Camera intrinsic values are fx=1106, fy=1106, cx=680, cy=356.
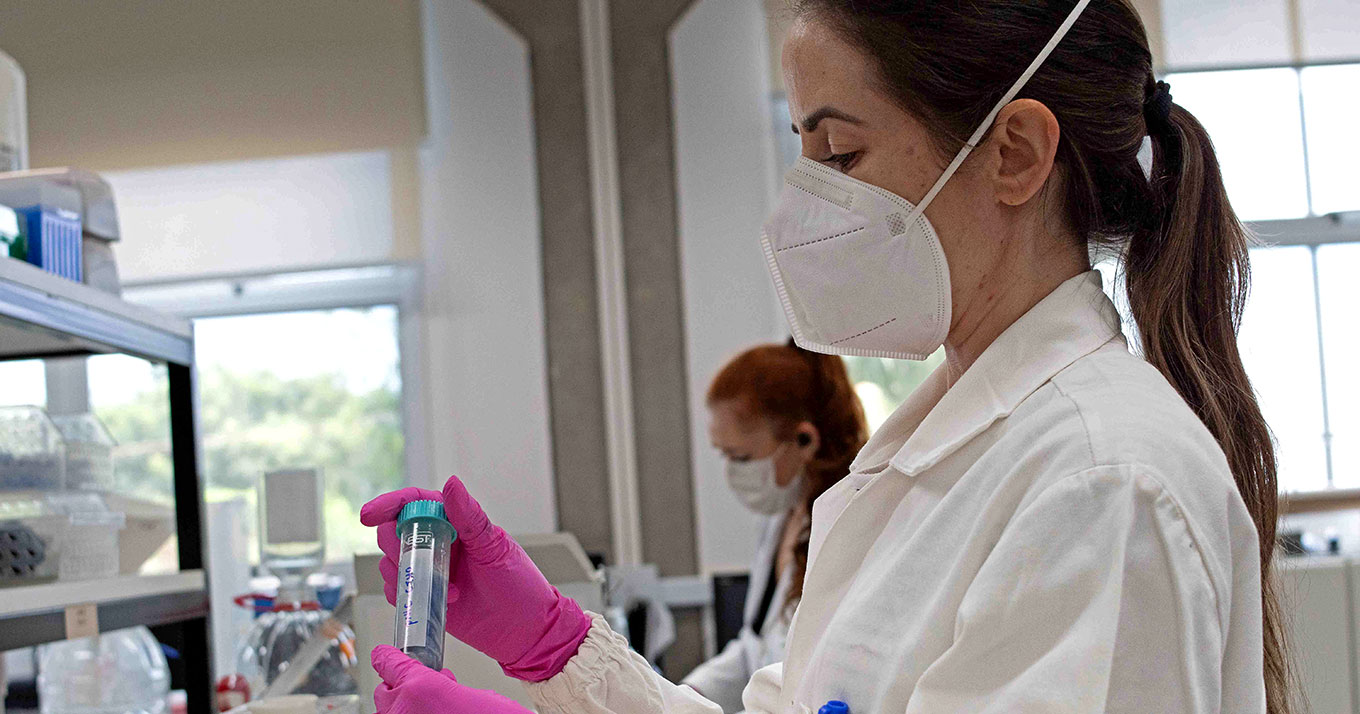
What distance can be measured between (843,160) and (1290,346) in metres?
3.35

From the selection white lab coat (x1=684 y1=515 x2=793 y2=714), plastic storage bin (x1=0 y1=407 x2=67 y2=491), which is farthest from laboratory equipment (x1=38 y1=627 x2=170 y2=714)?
white lab coat (x1=684 y1=515 x2=793 y2=714)

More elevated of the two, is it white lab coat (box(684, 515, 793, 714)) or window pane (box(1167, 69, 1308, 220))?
window pane (box(1167, 69, 1308, 220))

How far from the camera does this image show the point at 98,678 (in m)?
2.03

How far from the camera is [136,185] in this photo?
11.8 ft

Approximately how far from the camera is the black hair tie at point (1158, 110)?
920mm

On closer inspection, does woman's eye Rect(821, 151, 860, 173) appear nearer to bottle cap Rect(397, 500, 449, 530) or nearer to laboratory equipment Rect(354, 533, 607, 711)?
bottle cap Rect(397, 500, 449, 530)

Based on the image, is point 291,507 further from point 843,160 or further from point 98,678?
point 843,160

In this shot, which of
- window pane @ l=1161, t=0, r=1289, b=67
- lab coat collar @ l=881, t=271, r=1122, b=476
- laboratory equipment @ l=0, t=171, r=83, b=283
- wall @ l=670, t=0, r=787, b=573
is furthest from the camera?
window pane @ l=1161, t=0, r=1289, b=67

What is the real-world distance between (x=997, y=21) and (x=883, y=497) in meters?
0.38

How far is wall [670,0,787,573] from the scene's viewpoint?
346cm

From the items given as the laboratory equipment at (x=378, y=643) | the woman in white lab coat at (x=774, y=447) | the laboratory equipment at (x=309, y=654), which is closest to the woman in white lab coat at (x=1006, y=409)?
the laboratory equipment at (x=378, y=643)

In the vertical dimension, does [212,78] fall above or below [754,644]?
above

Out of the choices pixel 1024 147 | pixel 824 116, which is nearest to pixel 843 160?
pixel 824 116

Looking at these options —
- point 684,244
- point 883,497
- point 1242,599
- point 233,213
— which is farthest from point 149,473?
point 1242,599
